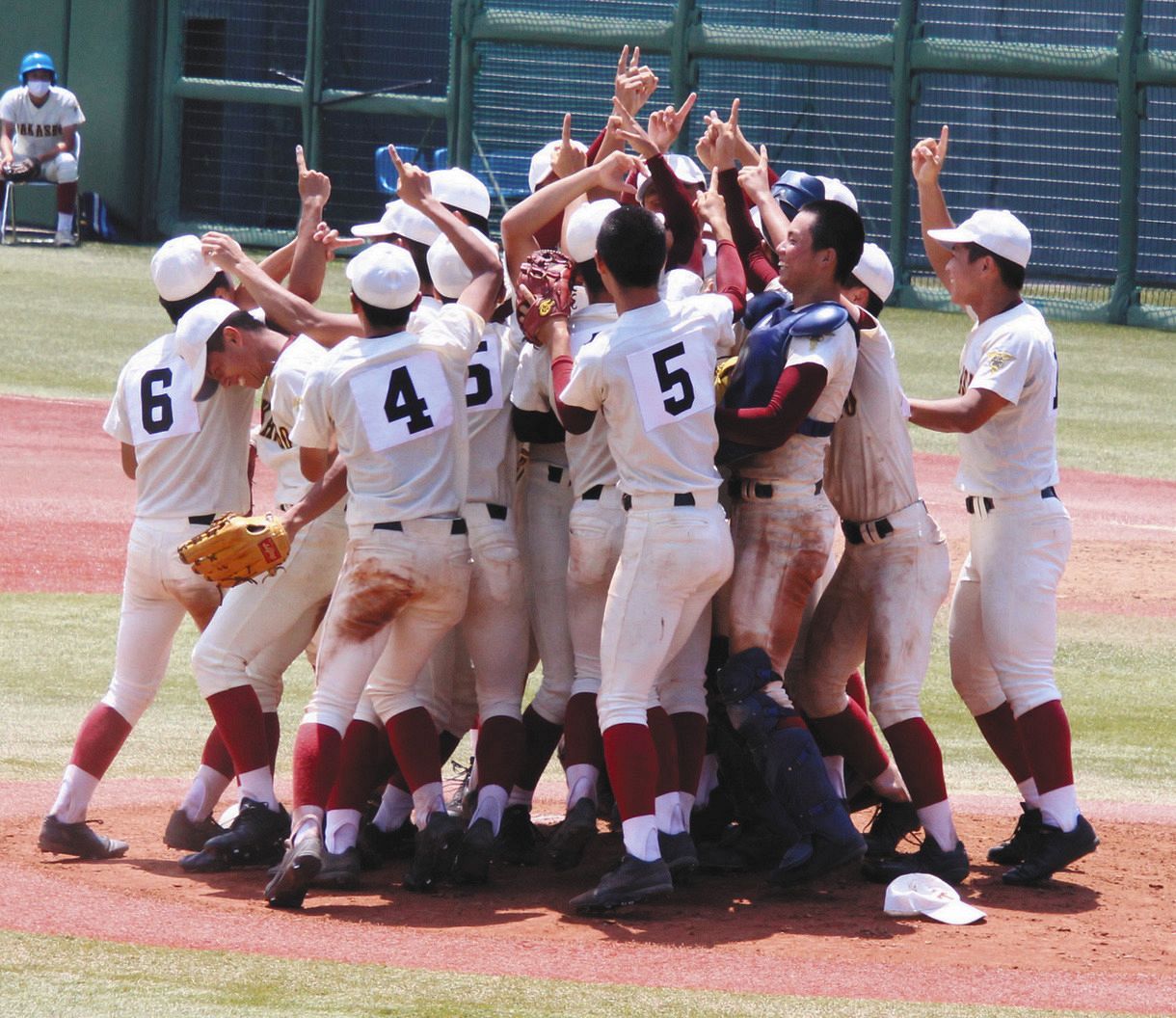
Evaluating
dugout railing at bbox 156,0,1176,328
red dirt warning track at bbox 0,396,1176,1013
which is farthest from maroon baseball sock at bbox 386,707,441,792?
dugout railing at bbox 156,0,1176,328

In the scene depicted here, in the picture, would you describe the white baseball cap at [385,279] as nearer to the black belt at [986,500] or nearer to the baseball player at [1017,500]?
the baseball player at [1017,500]

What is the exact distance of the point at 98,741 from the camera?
5691 millimetres

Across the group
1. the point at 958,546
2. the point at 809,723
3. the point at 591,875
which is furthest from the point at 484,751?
the point at 958,546

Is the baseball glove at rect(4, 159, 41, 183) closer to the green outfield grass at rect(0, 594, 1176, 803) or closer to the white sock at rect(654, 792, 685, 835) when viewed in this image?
the green outfield grass at rect(0, 594, 1176, 803)

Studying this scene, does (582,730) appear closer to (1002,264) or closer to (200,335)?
(200,335)

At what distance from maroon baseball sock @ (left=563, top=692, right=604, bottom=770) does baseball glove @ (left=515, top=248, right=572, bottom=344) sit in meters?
1.06

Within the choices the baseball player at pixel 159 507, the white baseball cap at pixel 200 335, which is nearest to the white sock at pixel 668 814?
the baseball player at pixel 159 507

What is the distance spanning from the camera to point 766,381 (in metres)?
5.22

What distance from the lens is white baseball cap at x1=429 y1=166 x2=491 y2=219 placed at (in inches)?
238

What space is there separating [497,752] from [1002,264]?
2.09m

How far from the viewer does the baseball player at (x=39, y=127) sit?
19.3 meters

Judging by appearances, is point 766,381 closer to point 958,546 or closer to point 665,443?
point 665,443

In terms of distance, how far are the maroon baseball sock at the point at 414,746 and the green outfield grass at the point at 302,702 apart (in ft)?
5.54

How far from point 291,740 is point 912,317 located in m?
12.9
